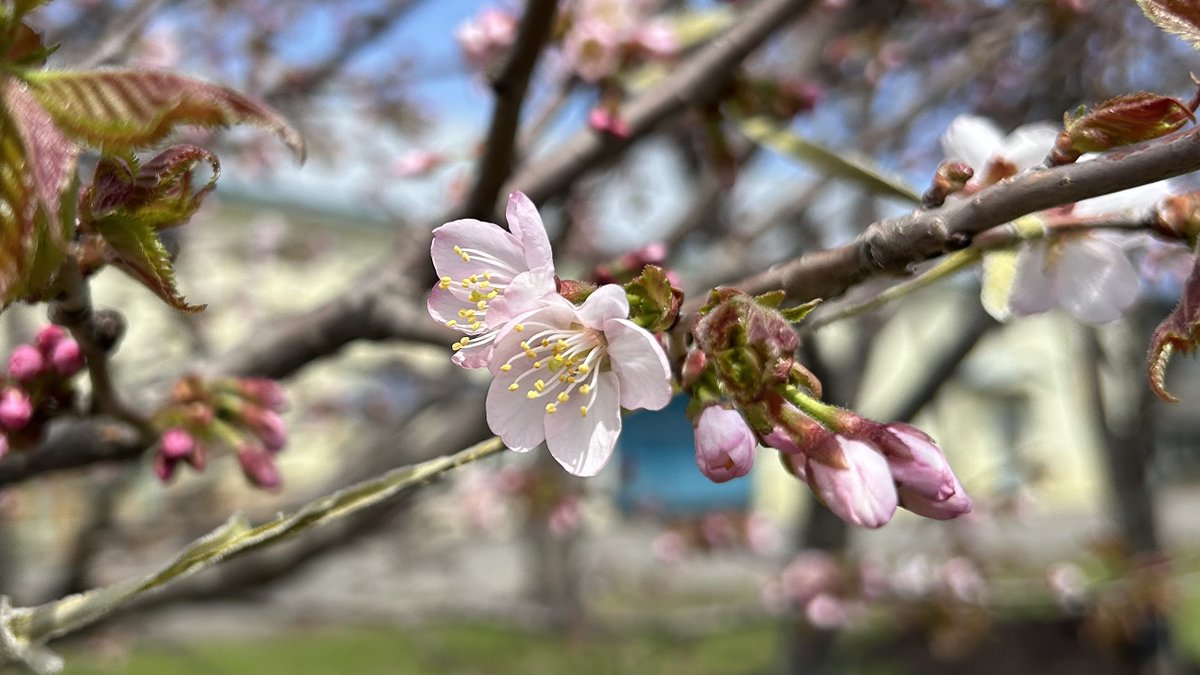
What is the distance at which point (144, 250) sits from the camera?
69cm

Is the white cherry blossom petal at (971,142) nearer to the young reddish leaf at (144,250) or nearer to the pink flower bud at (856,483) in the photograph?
the pink flower bud at (856,483)

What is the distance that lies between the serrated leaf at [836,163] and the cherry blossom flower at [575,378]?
1.20 ft

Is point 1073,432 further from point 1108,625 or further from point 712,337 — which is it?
point 712,337

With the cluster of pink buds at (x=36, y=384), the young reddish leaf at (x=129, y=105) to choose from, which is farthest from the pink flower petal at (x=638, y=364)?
the cluster of pink buds at (x=36, y=384)

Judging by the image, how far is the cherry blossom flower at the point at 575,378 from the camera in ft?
2.32

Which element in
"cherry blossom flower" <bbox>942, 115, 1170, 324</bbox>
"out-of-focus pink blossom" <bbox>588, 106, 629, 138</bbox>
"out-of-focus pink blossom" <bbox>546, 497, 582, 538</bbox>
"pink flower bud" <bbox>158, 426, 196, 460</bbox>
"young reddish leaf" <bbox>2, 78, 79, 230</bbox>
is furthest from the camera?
"out-of-focus pink blossom" <bbox>546, 497, 582, 538</bbox>

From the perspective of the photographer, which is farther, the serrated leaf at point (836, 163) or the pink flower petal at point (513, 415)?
the serrated leaf at point (836, 163)

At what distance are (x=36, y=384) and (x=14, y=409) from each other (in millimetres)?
51

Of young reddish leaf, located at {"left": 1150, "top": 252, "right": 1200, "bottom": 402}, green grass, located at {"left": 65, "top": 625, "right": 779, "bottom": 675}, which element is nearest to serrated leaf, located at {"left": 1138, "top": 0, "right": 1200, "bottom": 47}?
young reddish leaf, located at {"left": 1150, "top": 252, "right": 1200, "bottom": 402}

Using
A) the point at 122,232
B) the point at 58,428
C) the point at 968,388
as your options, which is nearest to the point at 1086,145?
the point at 122,232

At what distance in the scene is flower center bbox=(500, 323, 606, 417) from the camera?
809 millimetres

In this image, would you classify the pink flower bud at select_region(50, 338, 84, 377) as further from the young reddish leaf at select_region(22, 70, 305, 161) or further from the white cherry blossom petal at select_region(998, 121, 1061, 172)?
the white cherry blossom petal at select_region(998, 121, 1061, 172)

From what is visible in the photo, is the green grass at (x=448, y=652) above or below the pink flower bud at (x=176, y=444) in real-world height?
below

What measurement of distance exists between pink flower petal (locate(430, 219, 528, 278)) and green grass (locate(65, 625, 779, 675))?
4672mm
